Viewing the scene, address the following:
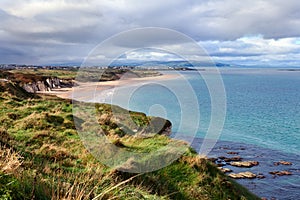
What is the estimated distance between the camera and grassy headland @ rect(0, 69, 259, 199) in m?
5.41

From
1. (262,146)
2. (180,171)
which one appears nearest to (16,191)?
(180,171)

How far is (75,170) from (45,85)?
76.7m

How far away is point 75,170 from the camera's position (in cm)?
898

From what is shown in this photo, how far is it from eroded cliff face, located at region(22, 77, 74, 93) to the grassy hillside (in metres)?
49.6

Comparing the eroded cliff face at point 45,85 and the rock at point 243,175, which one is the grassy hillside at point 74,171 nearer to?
the rock at point 243,175

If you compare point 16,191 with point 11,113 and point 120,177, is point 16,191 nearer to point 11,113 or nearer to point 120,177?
point 120,177

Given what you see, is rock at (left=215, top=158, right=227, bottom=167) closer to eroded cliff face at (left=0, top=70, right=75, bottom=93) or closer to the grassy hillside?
the grassy hillside

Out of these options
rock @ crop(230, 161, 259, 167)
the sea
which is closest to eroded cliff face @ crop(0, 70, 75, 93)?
the sea

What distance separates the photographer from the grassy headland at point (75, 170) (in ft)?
17.7

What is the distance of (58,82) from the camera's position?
9481 cm

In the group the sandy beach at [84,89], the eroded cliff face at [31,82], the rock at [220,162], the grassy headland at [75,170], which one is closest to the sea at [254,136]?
the rock at [220,162]

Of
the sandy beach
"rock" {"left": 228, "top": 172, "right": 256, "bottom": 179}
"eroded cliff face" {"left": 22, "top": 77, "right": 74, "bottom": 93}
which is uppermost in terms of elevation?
"eroded cliff face" {"left": 22, "top": 77, "right": 74, "bottom": 93}

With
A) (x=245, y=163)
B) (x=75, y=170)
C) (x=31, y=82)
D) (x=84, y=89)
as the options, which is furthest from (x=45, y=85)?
(x=75, y=170)

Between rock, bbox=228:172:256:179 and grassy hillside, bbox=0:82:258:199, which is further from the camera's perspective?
rock, bbox=228:172:256:179
